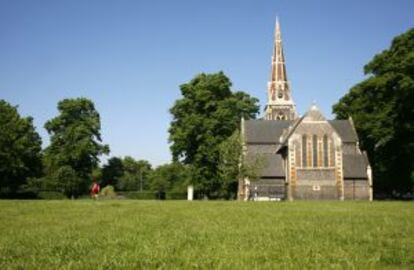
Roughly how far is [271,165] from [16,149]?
3310cm

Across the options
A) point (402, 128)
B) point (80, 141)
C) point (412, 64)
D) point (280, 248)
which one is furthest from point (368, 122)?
point (280, 248)

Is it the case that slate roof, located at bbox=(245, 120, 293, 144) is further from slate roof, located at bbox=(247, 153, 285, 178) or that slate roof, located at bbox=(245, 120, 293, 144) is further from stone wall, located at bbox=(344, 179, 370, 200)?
stone wall, located at bbox=(344, 179, 370, 200)

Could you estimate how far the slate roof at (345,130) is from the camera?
2564 inches

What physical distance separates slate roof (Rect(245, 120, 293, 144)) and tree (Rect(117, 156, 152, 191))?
47.1 m

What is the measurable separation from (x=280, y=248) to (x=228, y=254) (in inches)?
51.2

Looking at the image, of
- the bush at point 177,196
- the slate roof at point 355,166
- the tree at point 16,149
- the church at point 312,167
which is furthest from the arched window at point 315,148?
the tree at point 16,149

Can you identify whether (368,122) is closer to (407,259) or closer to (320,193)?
(320,193)

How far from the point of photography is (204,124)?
63938 millimetres

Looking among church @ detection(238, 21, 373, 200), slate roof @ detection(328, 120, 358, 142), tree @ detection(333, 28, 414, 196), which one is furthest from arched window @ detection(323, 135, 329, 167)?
slate roof @ detection(328, 120, 358, 142)

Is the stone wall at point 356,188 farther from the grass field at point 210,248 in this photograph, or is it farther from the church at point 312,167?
the grass field at point 210,248

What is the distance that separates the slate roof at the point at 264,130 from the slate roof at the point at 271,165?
2.55 meters

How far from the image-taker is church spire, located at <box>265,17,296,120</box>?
9219cm

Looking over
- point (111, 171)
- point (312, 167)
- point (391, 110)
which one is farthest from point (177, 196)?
point (391, 110)

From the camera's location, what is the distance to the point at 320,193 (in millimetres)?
58969
